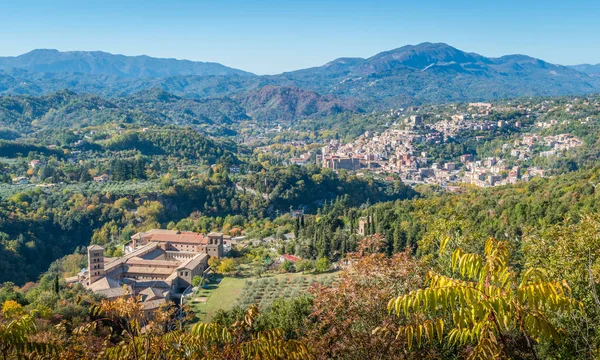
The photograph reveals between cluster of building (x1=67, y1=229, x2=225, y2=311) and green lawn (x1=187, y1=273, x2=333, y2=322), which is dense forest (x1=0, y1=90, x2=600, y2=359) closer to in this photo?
green lawn (x1=187, y1=273, x2=333, y2=322)

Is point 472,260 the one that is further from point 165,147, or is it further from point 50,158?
point 165,147

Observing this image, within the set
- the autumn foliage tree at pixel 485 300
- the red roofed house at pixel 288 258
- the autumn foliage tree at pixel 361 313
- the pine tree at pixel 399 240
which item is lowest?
the red roofed house at pixel 288 258

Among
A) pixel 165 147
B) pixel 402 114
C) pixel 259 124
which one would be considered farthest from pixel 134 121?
pixel 402 114

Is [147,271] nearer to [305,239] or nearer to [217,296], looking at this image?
[217,296]

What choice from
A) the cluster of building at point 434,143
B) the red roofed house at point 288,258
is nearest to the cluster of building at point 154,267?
the red roofed house at point 288,258

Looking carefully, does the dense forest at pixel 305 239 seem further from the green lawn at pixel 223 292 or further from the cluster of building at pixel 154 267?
the cluster of building at pixel 154 267

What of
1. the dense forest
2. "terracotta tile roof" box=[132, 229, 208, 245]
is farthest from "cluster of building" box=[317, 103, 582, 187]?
"terracotta tile roof" box=[132, 229, 208, 245]

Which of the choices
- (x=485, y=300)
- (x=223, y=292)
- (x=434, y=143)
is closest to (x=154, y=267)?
(x=223, y=292)
